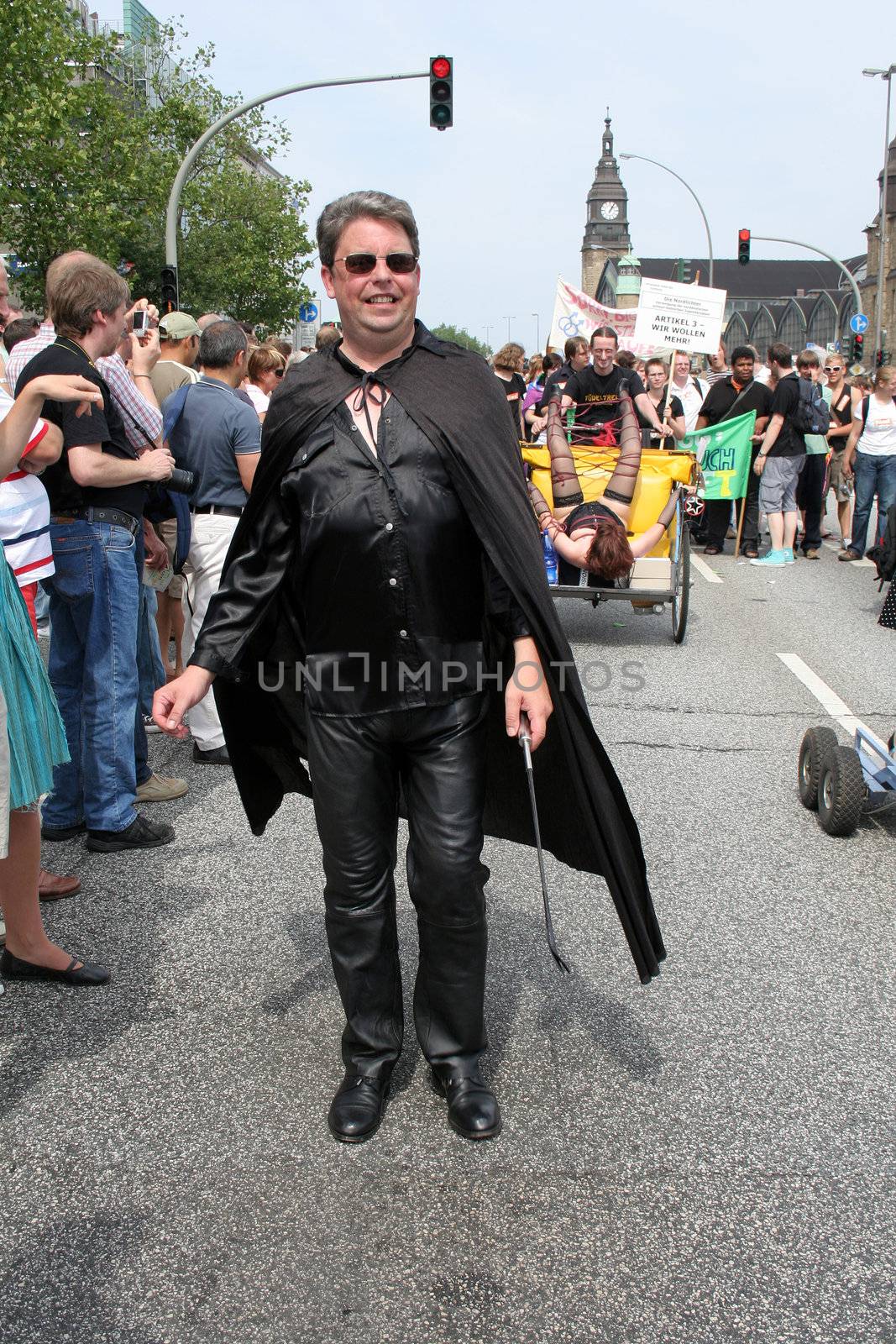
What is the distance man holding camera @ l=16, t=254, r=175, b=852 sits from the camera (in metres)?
4.52

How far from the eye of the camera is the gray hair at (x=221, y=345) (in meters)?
5.94

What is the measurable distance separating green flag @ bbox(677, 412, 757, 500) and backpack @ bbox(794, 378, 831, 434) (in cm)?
53

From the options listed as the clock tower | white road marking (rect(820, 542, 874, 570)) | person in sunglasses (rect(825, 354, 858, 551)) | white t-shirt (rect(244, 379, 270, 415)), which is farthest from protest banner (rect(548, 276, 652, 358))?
the clock tower

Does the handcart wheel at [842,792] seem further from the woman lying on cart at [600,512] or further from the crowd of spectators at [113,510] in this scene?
the woman lying on cart at [600,512]

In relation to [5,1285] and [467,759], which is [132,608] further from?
[5,1285]

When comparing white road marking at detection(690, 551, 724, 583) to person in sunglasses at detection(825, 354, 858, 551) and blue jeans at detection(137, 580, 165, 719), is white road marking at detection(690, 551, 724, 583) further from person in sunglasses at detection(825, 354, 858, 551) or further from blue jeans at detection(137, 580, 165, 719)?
blue jeans at detection(137, 580, 165, 719)

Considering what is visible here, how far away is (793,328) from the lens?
360 feet

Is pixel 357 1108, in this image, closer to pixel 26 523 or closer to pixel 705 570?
pixel 26 523

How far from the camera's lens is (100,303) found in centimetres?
448

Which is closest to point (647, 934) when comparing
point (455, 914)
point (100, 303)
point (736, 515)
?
point (455, 914)

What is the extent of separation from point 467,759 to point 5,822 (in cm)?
127

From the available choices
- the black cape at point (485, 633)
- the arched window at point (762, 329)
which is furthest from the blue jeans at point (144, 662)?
the arched window at point (762, 329)

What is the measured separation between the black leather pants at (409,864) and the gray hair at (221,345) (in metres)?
3.38

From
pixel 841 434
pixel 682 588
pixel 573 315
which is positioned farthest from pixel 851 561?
pixel 573 315
